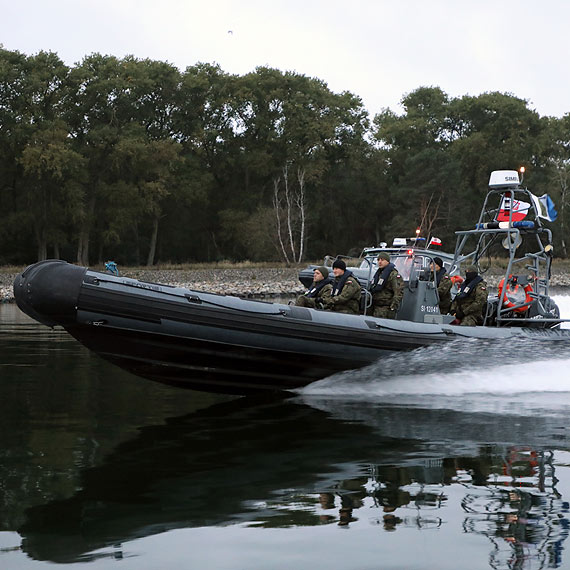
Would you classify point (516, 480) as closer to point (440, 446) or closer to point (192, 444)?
point (440, 446)

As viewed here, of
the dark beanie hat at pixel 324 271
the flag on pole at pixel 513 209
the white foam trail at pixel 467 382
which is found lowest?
the white foam trail at pixel 467 382

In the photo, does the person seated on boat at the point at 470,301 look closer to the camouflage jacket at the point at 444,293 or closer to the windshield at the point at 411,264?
the camouflage jacket at the point at 444,293

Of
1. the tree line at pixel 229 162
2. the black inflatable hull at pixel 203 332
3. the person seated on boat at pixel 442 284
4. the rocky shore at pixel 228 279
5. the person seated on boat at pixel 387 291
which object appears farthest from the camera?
the tree line at pixel 229 162

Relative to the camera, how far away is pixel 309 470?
218 inches

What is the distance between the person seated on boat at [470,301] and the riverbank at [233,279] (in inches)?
774

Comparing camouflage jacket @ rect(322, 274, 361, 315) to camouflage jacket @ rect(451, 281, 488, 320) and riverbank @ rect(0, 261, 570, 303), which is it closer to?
camouflage jacket @ rect(451, 281, 488, 320)

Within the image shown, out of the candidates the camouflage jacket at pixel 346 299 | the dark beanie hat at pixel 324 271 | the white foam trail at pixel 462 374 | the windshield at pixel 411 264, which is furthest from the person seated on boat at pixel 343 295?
the windshield at pixel 411 264

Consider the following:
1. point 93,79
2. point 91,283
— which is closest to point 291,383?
point 91,283

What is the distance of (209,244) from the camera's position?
167 ft

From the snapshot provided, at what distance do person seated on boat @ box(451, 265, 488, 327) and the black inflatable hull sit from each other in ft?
2.64

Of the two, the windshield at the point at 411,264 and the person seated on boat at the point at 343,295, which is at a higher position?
the windshield at the point at 411,264

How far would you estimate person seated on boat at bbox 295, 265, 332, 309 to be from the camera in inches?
348

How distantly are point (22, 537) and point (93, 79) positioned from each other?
4086 centimetres

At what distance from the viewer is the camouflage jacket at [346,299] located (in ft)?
28.8
